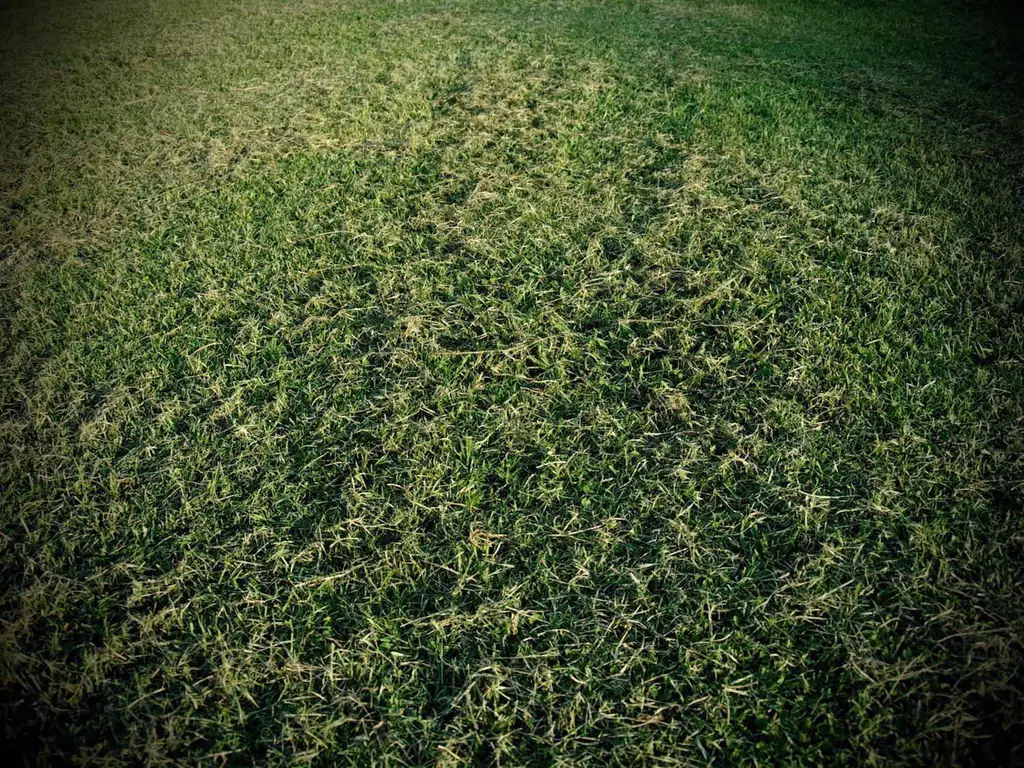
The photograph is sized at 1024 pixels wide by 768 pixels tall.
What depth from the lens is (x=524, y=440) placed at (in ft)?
6.80

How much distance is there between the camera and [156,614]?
1677 mm

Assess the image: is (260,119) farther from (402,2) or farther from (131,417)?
(402,2)

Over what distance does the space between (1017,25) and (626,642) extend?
27.1ft

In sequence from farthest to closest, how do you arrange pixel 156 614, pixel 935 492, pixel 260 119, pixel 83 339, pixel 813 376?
1. pixel 260 119
2. pixel 83 339
3. pixel 813 376
4. pixel 935 492
5. pixel 156 614

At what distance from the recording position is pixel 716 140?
3.61 metres

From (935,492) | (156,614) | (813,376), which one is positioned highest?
(813,376)

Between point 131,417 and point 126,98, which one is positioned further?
point 126,98

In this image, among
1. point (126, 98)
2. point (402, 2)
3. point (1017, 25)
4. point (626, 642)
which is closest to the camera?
point (626, 642)

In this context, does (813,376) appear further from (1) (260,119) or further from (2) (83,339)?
(1) (260,119)

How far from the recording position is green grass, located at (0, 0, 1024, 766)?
4.86 ft

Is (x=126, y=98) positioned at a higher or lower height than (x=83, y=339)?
higher

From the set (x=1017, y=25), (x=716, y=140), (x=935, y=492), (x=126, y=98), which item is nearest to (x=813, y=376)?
(x=935, y=492)

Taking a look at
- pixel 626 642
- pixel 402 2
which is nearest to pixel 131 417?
pixel 626 642

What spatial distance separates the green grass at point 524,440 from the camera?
1.48m
